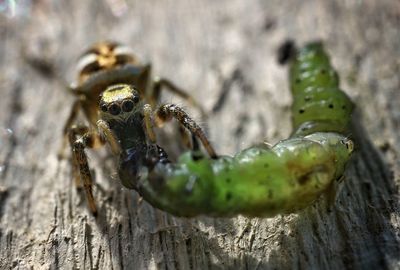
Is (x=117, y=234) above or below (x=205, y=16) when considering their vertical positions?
below

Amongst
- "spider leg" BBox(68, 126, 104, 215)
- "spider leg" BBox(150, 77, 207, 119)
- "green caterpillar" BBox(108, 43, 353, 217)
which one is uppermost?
"spider leg" BBox(150, 77, 207, 119)

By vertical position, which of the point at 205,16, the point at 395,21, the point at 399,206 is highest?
the point at 205,16

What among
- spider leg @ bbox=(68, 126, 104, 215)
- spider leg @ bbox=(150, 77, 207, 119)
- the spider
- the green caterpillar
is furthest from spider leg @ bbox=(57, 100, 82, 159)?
the green caterpillar

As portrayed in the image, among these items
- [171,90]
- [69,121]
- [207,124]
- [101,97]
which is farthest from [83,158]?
[171,90]

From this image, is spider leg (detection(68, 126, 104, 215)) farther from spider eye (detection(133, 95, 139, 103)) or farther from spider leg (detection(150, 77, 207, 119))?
spider leg (detection(150, 77, 207, 119))

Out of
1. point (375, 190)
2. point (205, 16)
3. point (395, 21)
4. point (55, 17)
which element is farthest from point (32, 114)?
point (395, 21)

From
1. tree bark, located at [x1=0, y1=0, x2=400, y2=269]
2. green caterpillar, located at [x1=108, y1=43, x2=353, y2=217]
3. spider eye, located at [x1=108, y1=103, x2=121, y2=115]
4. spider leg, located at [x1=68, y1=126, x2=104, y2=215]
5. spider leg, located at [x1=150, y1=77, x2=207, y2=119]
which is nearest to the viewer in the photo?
green caterpillar, located at [x1=108, y1=43, x2=353, y2=217]

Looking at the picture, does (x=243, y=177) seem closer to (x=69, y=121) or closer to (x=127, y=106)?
(x=127, y=106)

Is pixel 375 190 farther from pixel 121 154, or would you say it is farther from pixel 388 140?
pixel 121 154

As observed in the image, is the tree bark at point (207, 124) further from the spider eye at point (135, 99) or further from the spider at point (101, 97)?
the spider eye at point (135, 99)
